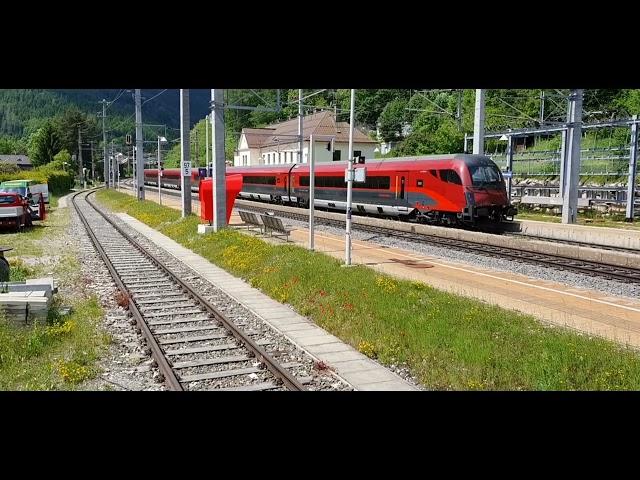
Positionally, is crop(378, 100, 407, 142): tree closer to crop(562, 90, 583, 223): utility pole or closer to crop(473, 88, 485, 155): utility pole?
crop(473, 88, 485, 155): utility pole

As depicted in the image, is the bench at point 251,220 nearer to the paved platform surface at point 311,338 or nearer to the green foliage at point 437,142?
the paved platform surface at point 311,338

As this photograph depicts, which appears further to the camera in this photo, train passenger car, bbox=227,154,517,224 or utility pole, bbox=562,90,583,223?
utility pole, bbox=562,90,583,223

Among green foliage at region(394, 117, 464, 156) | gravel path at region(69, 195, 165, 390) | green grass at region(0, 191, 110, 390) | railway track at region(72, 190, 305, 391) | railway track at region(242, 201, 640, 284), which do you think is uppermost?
green foliage at region(394, 117, 464, 156)

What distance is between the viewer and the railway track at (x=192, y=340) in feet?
25.9

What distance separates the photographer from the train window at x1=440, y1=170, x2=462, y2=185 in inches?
894

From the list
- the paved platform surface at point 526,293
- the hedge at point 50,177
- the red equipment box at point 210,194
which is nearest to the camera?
the paved platform surface at point 526,293

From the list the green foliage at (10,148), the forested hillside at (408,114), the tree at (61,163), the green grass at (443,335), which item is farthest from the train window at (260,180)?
the green foliage at (10,148)

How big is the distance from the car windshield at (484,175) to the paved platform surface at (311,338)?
1076 cm

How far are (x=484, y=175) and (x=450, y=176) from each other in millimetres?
1274

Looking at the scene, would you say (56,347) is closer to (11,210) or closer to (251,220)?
(251,220)

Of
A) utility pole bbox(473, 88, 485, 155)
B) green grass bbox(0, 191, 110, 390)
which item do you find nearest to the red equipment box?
utility pole bbox(473, 88, 485, 155)
